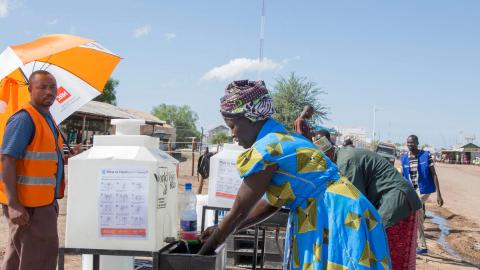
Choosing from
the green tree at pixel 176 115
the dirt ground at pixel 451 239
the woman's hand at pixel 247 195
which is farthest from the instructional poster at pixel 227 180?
the green tree at pixel 176 115

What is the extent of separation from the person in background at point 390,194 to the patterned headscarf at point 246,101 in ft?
6.05

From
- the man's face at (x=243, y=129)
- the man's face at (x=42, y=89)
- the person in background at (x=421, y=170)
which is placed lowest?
the person in background at (x=421, y=170)

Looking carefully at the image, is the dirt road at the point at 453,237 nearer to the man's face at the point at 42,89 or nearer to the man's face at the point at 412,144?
the man's face at the point at 412,144

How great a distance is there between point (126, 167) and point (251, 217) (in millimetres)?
671

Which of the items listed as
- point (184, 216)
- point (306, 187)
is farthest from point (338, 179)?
point (184, 216)

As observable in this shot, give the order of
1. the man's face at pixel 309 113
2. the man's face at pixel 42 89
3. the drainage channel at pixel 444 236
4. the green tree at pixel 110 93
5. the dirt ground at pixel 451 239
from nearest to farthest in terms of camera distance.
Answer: the man's face at pixel 42 89, the man's face at pixel 309 113, the dirt ground at pixel 451 239, the drainage channel at pixel 444 236, the green tree at pixel 110 93

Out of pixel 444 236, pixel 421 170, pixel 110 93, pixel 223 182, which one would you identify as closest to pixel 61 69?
pixel 223 182

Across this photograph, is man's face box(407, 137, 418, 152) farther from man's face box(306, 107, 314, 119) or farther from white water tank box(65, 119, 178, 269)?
white water tank box(65, 119, 178, 269)

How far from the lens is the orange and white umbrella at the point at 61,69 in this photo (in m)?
3.57

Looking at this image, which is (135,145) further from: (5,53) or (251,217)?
(5,53)

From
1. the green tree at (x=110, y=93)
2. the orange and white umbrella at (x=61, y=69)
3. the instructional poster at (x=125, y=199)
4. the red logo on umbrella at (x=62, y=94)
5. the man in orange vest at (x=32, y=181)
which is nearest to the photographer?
the instructional poster at (x=125, y=199)

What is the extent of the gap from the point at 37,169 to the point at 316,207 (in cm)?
189

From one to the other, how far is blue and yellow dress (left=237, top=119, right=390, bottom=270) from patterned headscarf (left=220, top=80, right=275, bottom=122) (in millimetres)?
117

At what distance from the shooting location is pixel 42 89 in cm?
327
